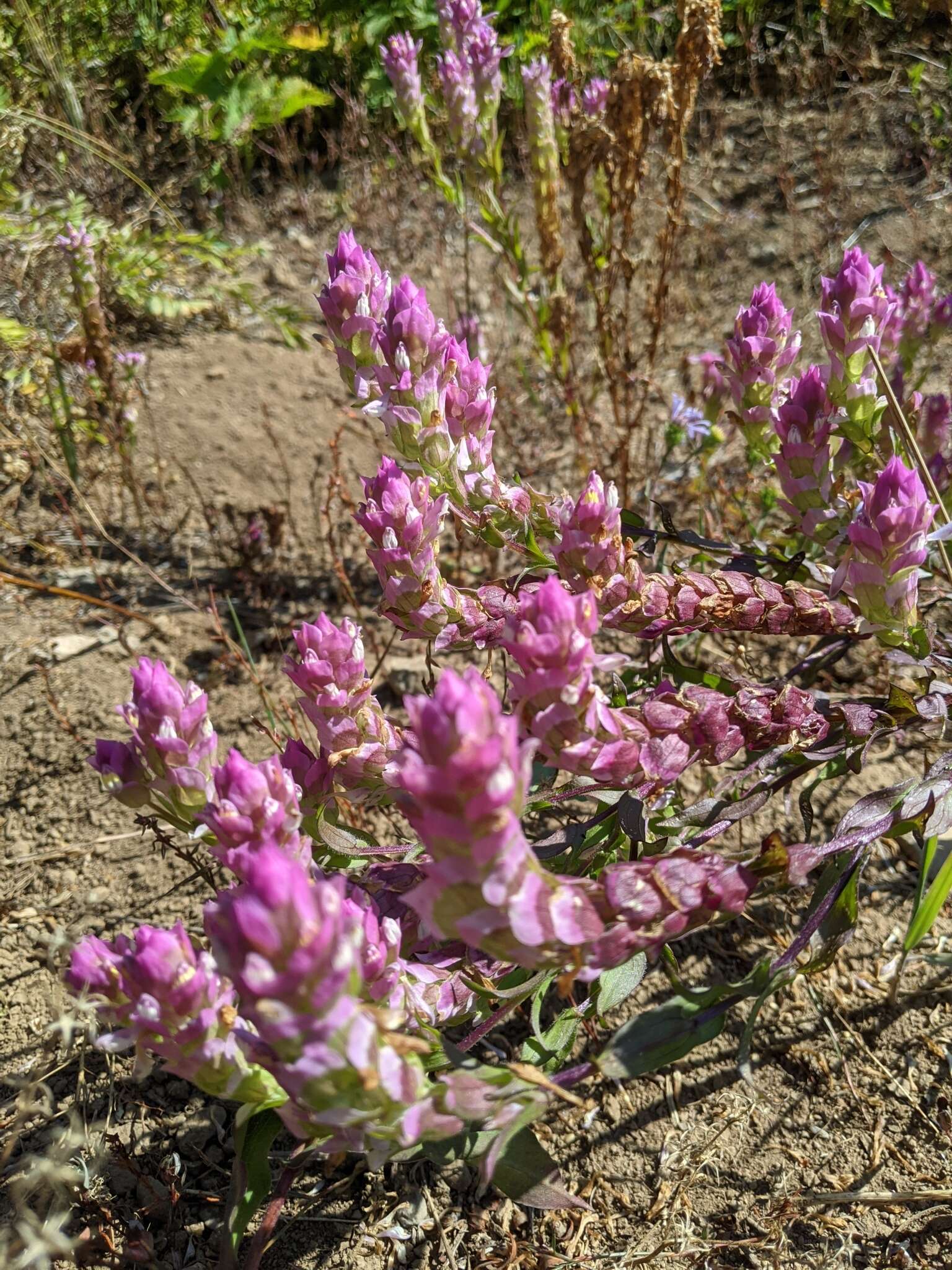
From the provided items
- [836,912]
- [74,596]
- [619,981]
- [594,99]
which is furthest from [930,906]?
[594,99]

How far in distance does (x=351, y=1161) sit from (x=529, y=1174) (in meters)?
0.53

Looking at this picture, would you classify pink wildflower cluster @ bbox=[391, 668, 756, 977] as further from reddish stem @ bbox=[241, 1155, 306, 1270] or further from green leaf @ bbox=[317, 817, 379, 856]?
reddish stem @ bbox=[241, 1155, 306, 1270]

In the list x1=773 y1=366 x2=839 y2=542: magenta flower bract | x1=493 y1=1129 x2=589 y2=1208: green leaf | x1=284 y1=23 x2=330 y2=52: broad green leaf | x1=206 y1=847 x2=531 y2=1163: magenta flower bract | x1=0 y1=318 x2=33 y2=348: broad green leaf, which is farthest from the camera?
x1=284 y1=23 x2=330 y2=52: broad green leaf

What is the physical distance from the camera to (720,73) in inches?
183

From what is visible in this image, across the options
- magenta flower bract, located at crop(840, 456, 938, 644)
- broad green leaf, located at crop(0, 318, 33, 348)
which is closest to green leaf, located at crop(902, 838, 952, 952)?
magenta flower bract, located at crop(840, 456, 938, 644)

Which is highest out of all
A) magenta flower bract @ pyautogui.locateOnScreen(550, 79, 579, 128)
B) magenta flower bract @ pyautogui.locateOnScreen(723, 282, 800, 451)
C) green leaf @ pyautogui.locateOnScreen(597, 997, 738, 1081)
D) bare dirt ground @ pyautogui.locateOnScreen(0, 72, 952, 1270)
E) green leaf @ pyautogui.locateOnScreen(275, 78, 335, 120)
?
magenta flower bract @ pyautogui.locateOnScreen(550, 79, 579, 128)

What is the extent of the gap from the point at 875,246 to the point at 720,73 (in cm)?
163

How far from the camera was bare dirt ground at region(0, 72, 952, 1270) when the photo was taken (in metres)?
1.47

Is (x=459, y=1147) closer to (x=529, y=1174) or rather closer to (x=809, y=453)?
(x=529, y=1174)

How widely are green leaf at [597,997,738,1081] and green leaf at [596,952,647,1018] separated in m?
0.11

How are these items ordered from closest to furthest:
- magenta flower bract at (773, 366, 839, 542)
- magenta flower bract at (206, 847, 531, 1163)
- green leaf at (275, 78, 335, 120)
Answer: magenta flower bract at (206, 847, 531, 1163) → magenta flower bract at (773, 366, 839, 542) → green leaf at (275, 78, 335, 120)

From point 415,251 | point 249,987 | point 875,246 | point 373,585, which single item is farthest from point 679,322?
point 249,987

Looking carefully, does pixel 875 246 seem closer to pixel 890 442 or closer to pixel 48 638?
pixel 890 442

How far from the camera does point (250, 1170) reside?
1180mm
